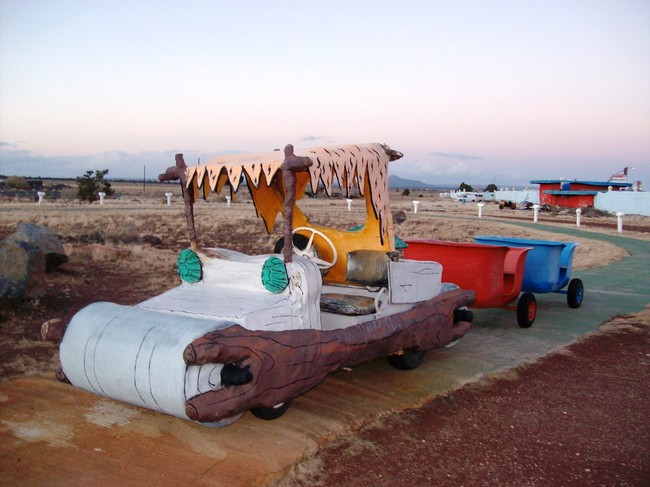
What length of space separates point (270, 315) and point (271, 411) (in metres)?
0.80

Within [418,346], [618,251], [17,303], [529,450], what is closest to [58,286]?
[17,303]

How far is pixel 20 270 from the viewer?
29.3 feet

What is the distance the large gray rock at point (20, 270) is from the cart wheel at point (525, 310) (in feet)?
23.7

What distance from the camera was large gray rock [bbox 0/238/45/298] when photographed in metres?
8.76

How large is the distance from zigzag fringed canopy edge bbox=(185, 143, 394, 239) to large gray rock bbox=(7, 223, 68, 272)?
21.7 feet

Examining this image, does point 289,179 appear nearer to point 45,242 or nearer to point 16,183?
point 45,242

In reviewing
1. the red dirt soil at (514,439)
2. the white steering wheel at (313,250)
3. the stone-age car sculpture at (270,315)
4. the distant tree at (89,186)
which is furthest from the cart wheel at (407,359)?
the distant tree at (89,186)

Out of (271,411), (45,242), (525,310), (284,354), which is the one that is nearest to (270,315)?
(284,354)

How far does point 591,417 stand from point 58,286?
29.3ft

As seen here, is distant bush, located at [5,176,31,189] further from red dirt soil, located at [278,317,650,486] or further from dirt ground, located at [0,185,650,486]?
red dirt soil, located at [278,317,650,486]

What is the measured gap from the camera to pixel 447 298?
22.4 feet

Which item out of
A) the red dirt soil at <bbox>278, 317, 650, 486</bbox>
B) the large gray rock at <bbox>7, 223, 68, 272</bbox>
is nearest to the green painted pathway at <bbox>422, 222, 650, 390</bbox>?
the red dirt soil at <bbox>278, 317, 650, 486</bbox>

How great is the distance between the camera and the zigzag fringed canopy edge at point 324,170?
5.09m

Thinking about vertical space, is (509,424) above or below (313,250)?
below
